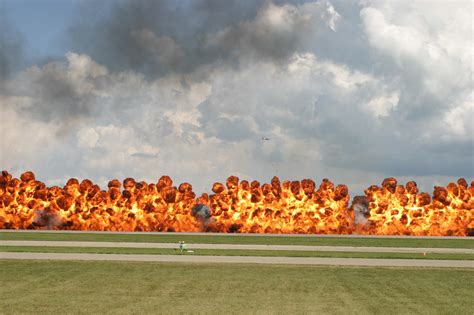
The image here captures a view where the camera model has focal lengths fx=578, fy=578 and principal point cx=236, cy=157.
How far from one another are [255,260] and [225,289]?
22.8 ft

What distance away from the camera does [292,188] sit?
51.1 metres

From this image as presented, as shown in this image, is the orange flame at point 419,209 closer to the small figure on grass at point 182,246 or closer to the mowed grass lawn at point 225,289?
the small figure on grass at point 182,246

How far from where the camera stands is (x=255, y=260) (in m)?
22.7

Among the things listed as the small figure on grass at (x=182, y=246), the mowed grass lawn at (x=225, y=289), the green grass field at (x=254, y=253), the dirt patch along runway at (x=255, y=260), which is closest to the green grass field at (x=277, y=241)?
the green grass field at (x=254, y=253)

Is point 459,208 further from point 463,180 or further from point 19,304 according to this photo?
point 19,304

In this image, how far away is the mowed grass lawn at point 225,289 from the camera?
529 inches

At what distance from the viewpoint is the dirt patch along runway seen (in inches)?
873

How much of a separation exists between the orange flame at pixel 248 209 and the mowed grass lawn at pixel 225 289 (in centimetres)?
2859

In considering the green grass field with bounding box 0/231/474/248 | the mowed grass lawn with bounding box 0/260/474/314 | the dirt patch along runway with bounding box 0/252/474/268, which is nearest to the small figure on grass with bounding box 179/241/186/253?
the dirt patch along runway with bounding box 0/252/474/268

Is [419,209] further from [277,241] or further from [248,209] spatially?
[277,241]

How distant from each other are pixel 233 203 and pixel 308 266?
29786 millimetres

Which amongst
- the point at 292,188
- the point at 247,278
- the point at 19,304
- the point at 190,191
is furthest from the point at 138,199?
the point at 19,304

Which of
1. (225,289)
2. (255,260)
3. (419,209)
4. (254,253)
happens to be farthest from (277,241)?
(225,289)

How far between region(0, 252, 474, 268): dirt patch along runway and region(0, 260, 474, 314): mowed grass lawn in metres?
1.22
